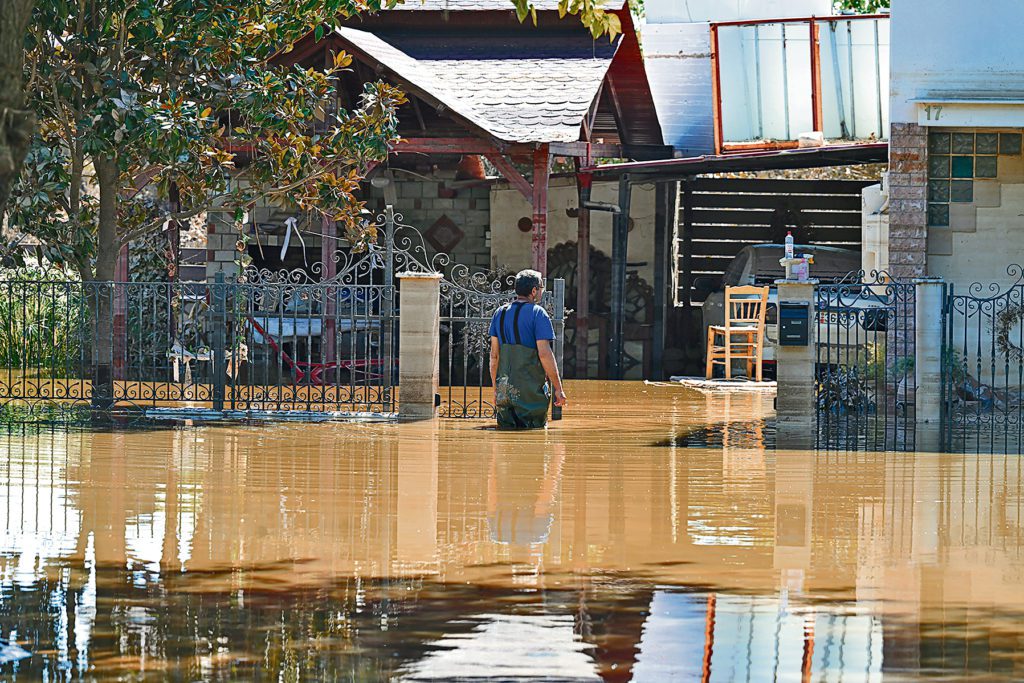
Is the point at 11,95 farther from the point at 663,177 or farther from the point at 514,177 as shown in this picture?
the point at 663,177

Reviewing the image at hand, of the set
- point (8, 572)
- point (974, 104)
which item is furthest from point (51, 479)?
point (974, 104)

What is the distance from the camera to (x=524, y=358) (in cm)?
1349

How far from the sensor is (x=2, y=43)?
621 cm

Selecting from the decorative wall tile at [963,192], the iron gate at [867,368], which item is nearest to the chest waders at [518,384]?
the iron gate at [867,368]

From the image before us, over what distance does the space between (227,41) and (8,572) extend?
9783mm

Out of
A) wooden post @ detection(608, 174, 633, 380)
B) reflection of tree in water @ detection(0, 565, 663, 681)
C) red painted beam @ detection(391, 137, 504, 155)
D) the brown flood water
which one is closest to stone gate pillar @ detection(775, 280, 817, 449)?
the brown flood water

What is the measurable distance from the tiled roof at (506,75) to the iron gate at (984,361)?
17.9 ft

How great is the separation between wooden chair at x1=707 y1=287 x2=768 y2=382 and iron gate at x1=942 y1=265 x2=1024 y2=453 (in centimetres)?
360

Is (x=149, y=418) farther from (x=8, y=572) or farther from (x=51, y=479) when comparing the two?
(x=8, y=572)

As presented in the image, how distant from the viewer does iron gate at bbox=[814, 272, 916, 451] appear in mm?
15086

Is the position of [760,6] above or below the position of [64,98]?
above

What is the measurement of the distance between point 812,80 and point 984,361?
7.24 m

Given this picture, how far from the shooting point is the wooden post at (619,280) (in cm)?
2258

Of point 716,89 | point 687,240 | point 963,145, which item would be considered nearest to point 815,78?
point 716,89
